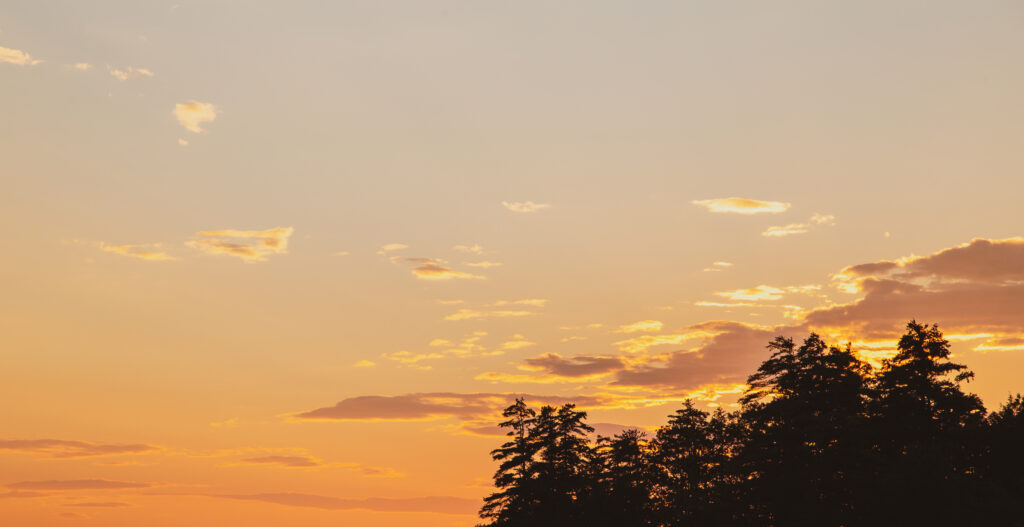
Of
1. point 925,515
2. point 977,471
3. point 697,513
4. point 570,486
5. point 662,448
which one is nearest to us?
point 925,515

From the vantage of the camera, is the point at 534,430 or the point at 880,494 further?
the point at 534,430

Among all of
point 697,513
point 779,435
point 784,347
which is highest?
point 784,347

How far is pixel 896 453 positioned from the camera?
6594cm

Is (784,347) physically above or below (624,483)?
above

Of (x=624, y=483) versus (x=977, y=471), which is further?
(x=624, y=483)

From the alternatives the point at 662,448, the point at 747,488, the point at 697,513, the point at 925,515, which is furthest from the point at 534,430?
the point at 925,515

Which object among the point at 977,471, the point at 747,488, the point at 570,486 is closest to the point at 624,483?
the point at 570,486

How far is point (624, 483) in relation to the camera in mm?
97312

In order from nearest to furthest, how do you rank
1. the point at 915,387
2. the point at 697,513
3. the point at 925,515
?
the point at 925,515, the point at 915,387, the point at 697,513

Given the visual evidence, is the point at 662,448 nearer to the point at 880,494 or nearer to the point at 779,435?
the point at 779,435

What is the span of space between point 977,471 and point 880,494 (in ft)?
40.2

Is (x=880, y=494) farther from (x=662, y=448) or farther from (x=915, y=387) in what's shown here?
(x=662, y=448)

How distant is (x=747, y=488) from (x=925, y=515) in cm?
Result: 1343

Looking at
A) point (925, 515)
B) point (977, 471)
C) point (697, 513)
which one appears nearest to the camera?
point (925, 515)
